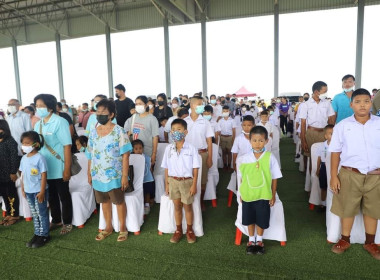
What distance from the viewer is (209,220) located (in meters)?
3.63

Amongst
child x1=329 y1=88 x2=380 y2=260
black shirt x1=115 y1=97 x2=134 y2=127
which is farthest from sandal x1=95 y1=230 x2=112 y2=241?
child x1=329 y1=88 x2=380 y2=260

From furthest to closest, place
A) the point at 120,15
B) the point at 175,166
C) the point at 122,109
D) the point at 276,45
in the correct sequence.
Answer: the point at 120,15 → the point at 276,45 → the point at 122,109 → the point at 175,166

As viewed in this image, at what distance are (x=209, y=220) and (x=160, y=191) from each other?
3.08ft

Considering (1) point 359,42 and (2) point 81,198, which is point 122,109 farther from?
(1) point 359,42

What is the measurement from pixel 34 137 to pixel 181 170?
5.07ft

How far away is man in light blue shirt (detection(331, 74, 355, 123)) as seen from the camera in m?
3.96

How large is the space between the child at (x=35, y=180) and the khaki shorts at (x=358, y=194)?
2.94 metres

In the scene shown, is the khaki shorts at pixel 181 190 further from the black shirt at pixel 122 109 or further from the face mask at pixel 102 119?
the black shirt at pixel 122 109

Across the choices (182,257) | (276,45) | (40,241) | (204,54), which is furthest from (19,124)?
(276,45)

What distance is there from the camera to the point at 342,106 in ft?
13.1

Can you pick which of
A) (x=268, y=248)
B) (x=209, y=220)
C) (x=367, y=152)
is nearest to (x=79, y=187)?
(x=209, y=220)

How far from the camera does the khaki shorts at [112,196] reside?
302 cm

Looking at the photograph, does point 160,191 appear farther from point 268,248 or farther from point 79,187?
point 268,248

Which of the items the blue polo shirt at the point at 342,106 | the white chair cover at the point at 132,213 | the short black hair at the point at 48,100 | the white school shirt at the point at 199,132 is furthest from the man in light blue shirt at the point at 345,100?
the short black hair at the point at 48,100
